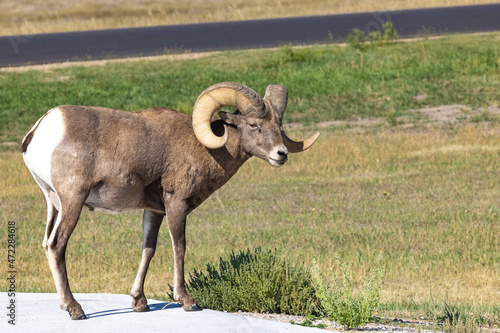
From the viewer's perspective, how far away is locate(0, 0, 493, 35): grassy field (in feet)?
158

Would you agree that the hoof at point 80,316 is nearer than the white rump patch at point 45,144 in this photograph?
No

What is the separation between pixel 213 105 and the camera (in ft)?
31.7

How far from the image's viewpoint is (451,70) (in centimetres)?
3344

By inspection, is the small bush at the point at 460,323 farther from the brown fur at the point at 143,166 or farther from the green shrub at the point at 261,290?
the brown fur at the point at 143,166

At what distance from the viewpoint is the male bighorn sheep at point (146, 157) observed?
9.27 meters

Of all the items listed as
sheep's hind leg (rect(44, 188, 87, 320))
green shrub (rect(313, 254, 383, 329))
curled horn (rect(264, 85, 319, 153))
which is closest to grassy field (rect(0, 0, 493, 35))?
curled horn (rect(264, 85, 319, 153))

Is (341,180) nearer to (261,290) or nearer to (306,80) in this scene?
(306,80)

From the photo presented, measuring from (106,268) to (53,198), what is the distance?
19.6ft

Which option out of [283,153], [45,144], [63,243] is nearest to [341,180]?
[283,153]

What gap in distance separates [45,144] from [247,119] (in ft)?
6.92

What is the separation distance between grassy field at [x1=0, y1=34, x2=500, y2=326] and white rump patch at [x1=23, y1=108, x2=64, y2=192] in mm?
4700

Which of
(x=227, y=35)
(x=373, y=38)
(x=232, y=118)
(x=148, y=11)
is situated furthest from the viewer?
(x=148, y=11)

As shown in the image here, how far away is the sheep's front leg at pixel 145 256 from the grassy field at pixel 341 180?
332cm

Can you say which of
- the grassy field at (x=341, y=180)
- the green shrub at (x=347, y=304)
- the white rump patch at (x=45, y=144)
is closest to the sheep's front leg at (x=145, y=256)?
the white rump patch at (x=45, y=144)
